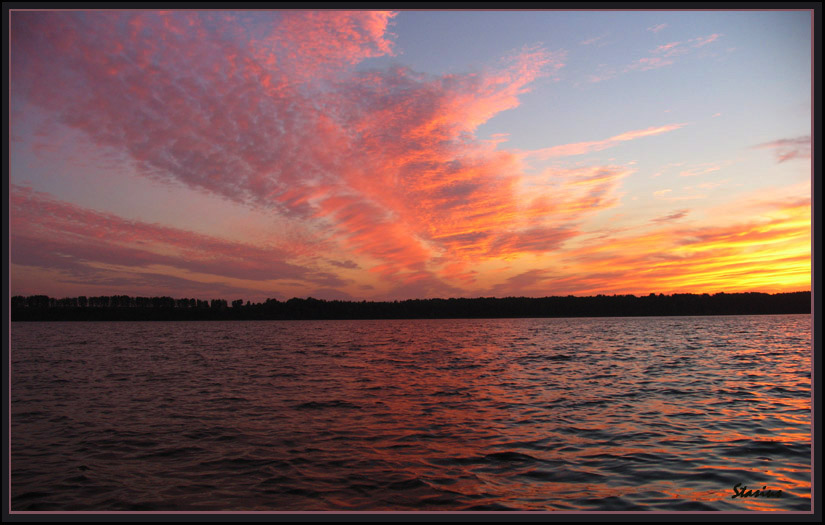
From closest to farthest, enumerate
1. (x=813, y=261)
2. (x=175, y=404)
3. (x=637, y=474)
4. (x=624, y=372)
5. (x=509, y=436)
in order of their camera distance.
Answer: (x=813, y=261) < (x=637, y=474) < (x=509, y=436) < (x=175, y=404) < (x=624, y=372)

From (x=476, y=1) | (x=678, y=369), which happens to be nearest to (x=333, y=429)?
(x=476, y=1)

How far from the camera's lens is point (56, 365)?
37.2 meters

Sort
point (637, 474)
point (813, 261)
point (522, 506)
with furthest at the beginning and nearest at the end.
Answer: point (637, 474)
point (522, 506)
point (813, 261)

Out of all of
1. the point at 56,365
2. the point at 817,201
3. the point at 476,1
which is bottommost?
the point at 56,365

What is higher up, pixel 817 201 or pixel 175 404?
pixel 817 201

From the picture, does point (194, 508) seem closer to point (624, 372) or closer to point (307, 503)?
point (307, 503)

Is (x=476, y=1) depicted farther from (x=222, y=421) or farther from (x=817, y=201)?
(x=222, y=421)

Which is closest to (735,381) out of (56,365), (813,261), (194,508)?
(813,261)

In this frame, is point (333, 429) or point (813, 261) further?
point (333, 429)

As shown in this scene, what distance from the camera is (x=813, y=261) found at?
7.88m

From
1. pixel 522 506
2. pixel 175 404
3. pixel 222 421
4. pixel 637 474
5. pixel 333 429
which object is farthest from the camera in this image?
pixel 175 404

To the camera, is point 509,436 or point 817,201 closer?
point 817,201

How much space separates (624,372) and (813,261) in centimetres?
2262

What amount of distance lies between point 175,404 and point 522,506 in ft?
54.6
